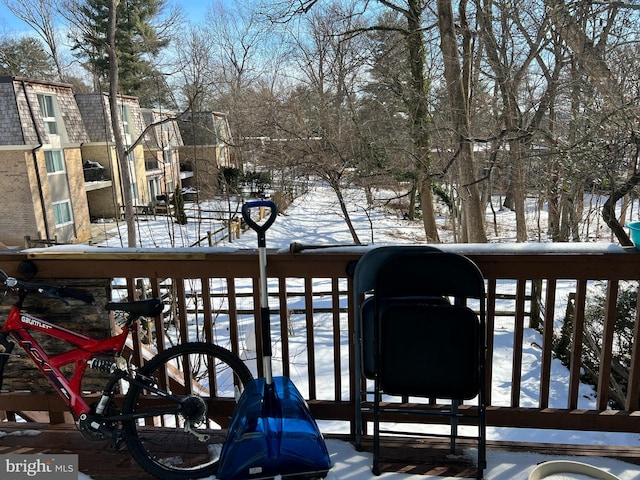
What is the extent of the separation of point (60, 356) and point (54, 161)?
1617cm

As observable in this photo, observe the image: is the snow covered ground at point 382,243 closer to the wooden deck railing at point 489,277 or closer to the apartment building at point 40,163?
the wooden deck railing at point 489,277

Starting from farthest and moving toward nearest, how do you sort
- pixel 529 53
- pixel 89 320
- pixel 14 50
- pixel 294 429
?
pixel 14 50, pixel 529 53, pixel 89 320, pixel 294 429

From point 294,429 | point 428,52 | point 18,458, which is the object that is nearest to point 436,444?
point 294,429

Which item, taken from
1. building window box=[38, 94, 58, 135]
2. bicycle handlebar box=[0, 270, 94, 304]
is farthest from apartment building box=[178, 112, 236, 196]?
bicycle handlebar box=[0, 270, 94, 304]

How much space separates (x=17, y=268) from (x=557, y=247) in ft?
7.75

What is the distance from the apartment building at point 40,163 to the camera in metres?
13.9

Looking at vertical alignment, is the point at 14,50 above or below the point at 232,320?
above

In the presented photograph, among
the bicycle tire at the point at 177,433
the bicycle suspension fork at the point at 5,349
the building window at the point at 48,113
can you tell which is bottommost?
the bicycle tire at the point at 177,433

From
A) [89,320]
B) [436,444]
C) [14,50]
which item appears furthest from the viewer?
[14,50]

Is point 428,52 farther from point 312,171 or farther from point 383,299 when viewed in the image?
point 383,299

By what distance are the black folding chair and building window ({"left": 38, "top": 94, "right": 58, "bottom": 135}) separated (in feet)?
54.6

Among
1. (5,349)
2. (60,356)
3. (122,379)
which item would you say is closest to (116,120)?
(5,349)

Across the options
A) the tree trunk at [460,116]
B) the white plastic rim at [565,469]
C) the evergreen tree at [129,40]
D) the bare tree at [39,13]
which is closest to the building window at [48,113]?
the evergreen tree at [129,40]

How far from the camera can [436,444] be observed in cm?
197
